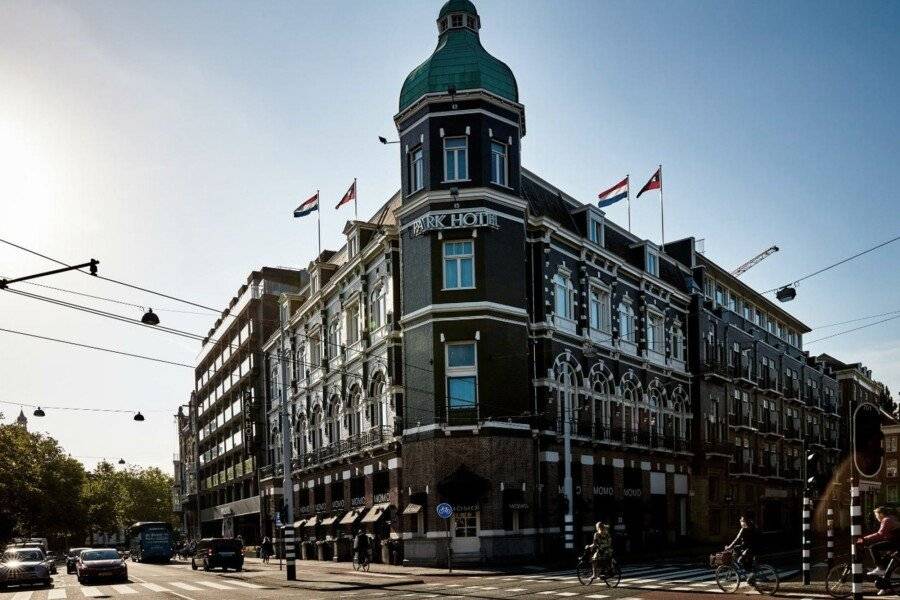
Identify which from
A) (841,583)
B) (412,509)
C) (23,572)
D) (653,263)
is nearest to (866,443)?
(841,583)

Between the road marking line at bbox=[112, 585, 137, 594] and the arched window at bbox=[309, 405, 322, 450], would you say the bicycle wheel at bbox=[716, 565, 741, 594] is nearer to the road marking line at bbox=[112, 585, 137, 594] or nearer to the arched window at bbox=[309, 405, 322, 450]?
the road marking line at bbox=[112, 585, 137, 594]

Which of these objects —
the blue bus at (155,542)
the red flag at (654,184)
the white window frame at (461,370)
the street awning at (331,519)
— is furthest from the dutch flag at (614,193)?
the blue bus at (155,542)

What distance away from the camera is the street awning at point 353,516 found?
47.1m

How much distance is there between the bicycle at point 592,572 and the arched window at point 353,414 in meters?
25.2

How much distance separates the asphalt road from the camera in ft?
74.3

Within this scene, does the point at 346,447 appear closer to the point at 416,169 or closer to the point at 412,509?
the point at 412,509

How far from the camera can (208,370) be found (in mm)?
102875

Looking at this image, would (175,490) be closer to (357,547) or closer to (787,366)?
(787,366)

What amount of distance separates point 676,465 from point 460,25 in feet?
98.8

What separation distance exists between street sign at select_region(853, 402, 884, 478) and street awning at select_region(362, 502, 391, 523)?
96.4 feet

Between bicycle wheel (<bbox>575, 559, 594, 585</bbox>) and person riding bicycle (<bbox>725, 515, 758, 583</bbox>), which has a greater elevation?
person riding bicycle (<bbox>725, 515, 758, 583</bbox>)

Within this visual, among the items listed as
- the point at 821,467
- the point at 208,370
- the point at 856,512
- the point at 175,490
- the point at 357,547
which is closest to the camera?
the point at 856,512

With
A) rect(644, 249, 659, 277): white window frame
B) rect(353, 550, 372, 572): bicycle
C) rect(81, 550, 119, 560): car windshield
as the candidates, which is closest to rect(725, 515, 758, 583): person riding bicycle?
rect(353, 550, 372, 572): bicycle

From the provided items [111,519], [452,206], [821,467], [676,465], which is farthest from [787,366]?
[111,519]
